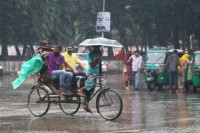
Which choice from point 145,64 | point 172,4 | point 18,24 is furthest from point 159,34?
point 145,64

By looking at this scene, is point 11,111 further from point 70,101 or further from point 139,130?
point 139,130

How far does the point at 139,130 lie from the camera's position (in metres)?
11.6

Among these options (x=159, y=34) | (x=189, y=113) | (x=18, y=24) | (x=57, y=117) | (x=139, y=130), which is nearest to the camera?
(x=139, y=130)

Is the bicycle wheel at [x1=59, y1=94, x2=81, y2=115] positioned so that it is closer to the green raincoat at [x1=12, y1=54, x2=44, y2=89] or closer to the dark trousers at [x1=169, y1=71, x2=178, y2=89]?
the green raincoat at [x1=12, y1=54, x2=44, y2=89]

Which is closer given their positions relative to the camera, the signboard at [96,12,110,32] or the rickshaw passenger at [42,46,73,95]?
the rickshaw passenger at [42,46,73,95]

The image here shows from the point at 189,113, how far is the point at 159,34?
42.9m

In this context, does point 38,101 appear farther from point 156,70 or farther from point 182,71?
point 156,70

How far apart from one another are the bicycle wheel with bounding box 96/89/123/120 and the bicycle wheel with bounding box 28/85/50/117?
1.32 meters

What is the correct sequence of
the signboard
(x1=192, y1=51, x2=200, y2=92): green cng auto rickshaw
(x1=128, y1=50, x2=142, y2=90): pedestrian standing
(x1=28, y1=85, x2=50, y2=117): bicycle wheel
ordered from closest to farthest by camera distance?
(x1=28, y1=85, x2=50, y2=117): bicycle wheel, (x1=192, y1=51, x2=200, y2=92): green cng auto rickshaw, (x1=128, y1=50, x2=142, y2=90): pedestrian standing, the signboard

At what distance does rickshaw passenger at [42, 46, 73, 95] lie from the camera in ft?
47.0

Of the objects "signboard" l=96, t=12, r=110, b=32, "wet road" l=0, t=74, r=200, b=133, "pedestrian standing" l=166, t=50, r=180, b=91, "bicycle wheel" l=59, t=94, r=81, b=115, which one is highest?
"signboard" l=96, t=12, r=110, b=32

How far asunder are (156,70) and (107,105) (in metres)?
13.2

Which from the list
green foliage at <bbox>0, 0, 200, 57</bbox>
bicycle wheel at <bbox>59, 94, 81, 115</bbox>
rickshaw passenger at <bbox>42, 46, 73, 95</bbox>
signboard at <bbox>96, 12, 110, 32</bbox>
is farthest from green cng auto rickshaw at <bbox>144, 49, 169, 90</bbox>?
signboard at <bbox>96, 12, 110, 32</bbox>

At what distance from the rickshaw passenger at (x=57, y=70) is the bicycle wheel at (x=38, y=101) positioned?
40 cm
